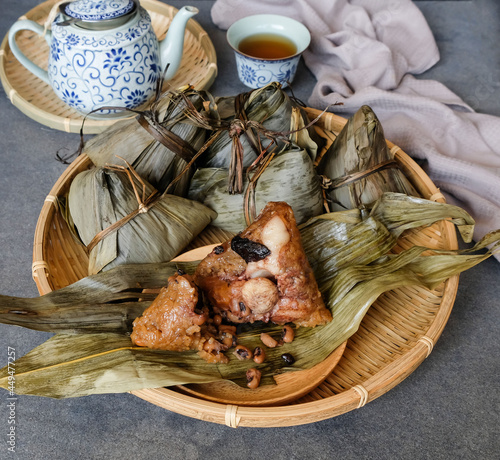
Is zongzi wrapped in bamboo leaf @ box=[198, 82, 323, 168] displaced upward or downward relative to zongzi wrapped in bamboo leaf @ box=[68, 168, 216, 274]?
upward

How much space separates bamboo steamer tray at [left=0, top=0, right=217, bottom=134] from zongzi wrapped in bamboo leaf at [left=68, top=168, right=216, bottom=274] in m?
0.48

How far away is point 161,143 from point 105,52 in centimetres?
44

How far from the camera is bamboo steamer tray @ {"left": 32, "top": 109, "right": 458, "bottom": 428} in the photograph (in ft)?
3.69

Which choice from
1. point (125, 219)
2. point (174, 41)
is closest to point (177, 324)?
point (125, 219)

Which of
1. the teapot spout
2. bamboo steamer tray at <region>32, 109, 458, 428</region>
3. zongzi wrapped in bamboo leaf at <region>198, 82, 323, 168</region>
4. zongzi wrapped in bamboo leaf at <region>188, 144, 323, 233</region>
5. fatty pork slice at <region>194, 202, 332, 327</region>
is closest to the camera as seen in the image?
bamboo steamer tray at <region>32, 109, 458, 428</region>

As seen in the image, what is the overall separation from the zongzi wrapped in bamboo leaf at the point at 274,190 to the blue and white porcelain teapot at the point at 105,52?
1.69ft

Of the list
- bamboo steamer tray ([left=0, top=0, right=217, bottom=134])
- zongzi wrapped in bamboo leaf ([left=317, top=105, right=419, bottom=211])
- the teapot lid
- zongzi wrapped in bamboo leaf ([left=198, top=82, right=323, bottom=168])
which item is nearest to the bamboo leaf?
zongzi wrapped in bamboo leaf ([left=317, top=105, right=419, bottom=211])

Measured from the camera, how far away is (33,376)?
45.1 inches

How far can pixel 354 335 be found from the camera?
56.7 inches

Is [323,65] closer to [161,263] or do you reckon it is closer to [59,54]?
[59,54]

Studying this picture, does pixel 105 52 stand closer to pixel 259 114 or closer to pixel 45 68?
pixel 259 114

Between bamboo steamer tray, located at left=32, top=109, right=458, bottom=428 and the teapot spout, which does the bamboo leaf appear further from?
the teapot spout

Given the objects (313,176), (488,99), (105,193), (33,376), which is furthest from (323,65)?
(33,376)

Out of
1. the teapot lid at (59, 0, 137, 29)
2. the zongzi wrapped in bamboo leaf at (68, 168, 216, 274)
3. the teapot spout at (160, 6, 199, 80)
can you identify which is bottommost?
the zongzi wrapped in bamboo leaf at (68, 168, 216, 274)
